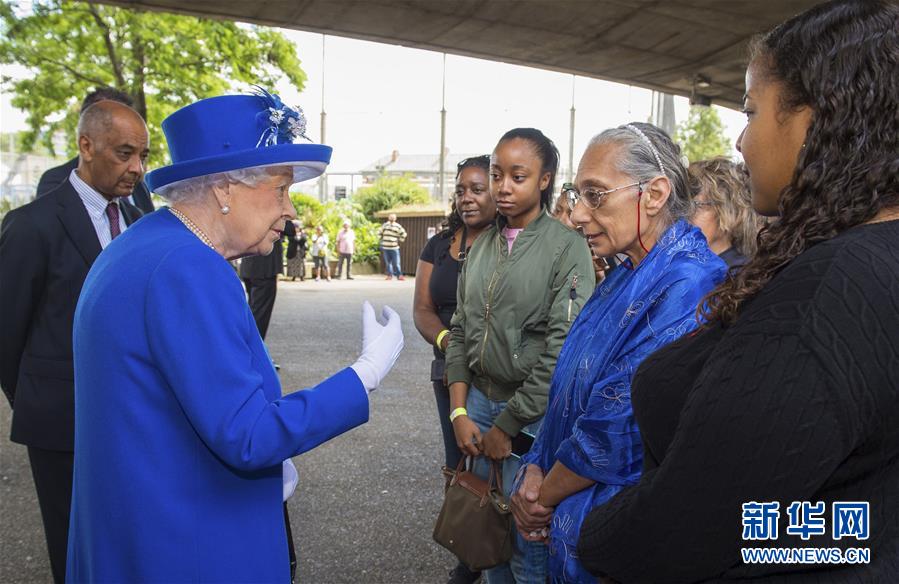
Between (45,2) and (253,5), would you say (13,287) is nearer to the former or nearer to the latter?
(253,5)

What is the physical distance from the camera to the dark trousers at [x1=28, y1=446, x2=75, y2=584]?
9.27ft

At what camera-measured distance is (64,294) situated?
2.94 metres

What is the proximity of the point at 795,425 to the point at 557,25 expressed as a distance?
10.8 m

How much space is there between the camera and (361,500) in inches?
181

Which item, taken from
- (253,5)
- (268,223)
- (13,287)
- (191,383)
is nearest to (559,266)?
(268,223)

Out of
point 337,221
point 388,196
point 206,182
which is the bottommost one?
point 206,182

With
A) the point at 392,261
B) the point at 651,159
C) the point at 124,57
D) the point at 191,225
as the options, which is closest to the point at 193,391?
the point at 191,225

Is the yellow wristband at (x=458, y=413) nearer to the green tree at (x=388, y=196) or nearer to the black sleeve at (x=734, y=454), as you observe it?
the black sleeve at (x=734, y=454)

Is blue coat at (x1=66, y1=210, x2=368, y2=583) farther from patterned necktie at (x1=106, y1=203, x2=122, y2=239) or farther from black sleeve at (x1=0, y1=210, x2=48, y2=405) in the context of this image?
patterned necktie at (x1=106, y1=203, x2=122, y2=239)

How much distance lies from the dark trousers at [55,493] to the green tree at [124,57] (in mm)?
12968

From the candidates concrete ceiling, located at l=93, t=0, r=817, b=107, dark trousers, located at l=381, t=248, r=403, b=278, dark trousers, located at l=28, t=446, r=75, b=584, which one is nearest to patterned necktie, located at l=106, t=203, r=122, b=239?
dark trousers, located at l=28, t=446, r=75, b=584

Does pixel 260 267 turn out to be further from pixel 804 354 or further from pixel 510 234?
pixel 804 354

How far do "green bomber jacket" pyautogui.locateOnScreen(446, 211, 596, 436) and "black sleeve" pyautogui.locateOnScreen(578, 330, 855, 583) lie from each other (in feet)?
5.22

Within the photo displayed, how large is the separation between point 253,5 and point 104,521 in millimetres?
9299
